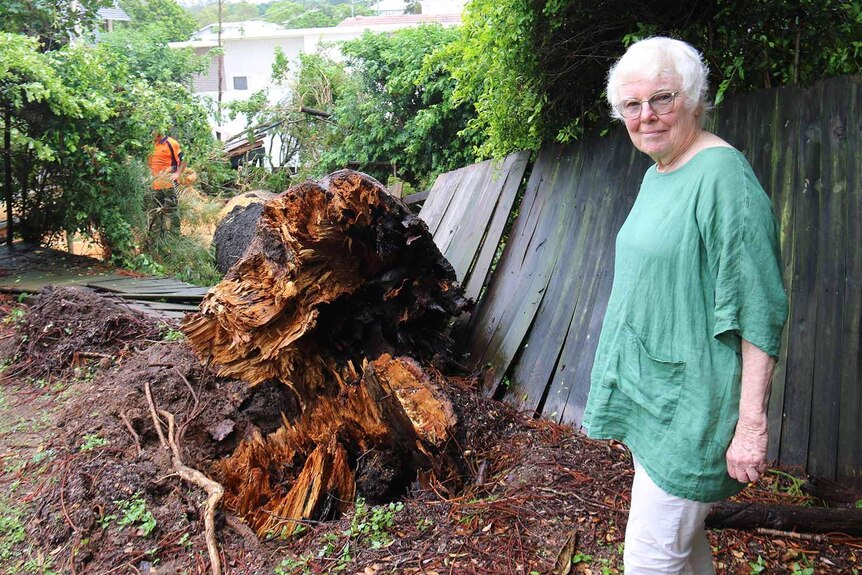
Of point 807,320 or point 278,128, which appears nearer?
point 807,320

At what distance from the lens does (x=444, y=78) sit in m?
11.6

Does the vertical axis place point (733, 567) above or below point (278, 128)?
below

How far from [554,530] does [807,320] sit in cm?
157

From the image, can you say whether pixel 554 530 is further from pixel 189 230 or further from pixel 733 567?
pixel 189 230

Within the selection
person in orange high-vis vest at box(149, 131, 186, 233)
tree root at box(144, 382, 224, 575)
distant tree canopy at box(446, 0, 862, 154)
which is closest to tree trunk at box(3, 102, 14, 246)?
person in orange high-vis vest at box(149, 131, 186, 233)

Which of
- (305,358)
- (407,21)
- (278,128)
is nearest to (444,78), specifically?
(278,128)

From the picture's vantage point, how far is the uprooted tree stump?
3.67 m

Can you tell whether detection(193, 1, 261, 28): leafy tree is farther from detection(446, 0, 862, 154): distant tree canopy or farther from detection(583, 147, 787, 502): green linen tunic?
detection(583, 147, 787, 502): green linen tunic

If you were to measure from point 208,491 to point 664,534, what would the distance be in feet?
8.35

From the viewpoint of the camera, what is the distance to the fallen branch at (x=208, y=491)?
2.99 m

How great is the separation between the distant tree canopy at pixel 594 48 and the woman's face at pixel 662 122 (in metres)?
1.70

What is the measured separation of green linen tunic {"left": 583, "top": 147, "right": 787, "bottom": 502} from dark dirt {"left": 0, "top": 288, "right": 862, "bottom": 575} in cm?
100

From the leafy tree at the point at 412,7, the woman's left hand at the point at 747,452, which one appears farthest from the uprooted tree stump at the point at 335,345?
the leafy tree at the point at 412,7

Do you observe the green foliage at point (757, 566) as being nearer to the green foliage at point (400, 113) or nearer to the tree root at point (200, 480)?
the tree root at point (200, 480)
